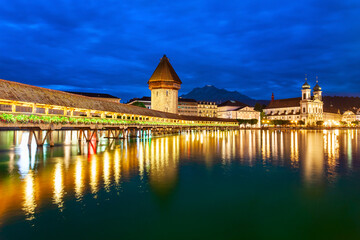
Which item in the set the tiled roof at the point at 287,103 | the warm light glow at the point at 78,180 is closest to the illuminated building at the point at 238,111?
the tiled roof at the point at 287,103

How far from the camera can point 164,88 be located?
76062 mm

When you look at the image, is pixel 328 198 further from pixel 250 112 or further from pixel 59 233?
pixel 250 112

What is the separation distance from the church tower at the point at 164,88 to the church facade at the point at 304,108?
9387cm

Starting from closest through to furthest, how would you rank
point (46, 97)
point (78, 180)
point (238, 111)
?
point (78, 180), point (46, 97), point (238, 111)

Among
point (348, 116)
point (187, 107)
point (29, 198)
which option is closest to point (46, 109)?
point (29, 198)

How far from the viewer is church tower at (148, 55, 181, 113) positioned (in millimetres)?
75750

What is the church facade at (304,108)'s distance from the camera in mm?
142275

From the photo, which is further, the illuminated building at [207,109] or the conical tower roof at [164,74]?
the illuminated building at [207,109]

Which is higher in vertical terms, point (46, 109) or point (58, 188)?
point (46, 109)

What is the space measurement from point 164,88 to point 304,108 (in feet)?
320

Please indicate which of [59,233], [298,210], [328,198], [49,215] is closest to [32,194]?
[49,215]

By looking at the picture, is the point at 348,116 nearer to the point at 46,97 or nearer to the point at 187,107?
the point at 187,107

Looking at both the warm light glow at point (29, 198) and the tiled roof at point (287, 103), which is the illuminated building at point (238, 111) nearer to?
the tiled roof at point (287, 103)

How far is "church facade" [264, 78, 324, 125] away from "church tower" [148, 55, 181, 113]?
93871 mm
